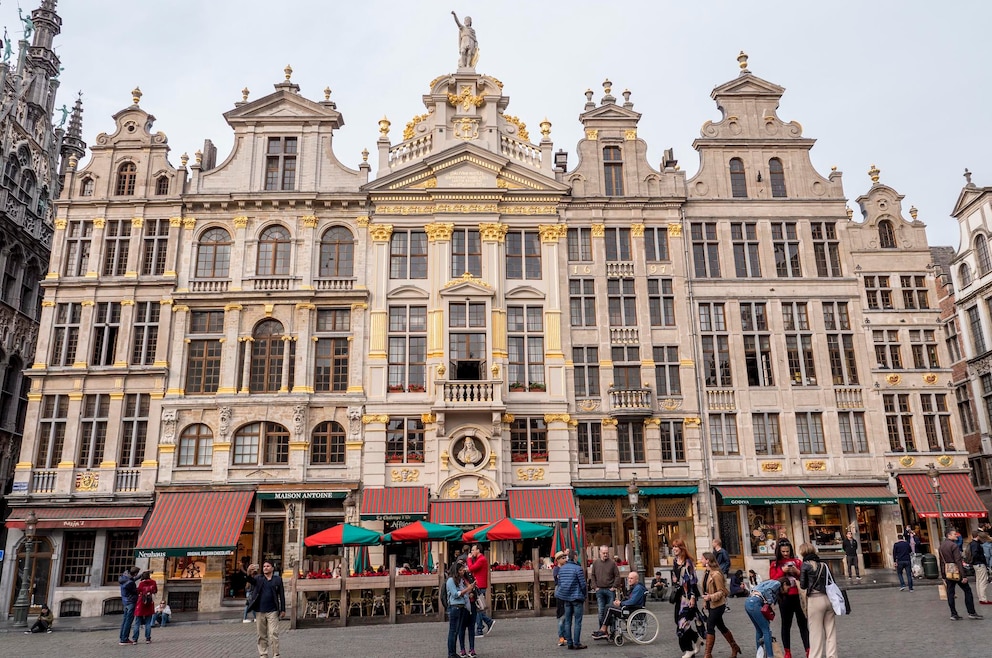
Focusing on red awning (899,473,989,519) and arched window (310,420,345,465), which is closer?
red awning (899,473,989,519)

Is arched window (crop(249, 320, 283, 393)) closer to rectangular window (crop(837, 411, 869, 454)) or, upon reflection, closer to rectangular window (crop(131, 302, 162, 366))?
rectangular window (crop(131, 302, 162, 366))

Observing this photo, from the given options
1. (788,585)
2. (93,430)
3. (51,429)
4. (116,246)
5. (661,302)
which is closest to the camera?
(788,585)

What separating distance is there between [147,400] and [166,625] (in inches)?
421

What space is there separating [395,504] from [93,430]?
13.2 metres

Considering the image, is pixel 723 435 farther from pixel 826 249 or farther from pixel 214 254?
pixel 214 254

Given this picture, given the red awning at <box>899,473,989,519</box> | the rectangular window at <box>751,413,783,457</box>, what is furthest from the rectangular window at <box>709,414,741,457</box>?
the red awning at <box>899,473,989,519</box>

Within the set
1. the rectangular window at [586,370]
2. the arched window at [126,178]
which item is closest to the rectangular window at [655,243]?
the rectangular window at [586,370]

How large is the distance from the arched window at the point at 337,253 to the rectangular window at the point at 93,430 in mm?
10773

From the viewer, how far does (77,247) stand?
112 feet


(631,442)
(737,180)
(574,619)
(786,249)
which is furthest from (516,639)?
(737,180)

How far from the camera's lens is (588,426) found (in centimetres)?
3281

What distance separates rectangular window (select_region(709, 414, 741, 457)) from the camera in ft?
108

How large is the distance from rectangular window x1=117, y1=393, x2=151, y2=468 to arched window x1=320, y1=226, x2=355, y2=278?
939 cm

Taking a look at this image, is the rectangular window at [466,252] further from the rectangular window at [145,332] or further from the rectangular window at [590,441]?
the rectangular window at [145,332]
